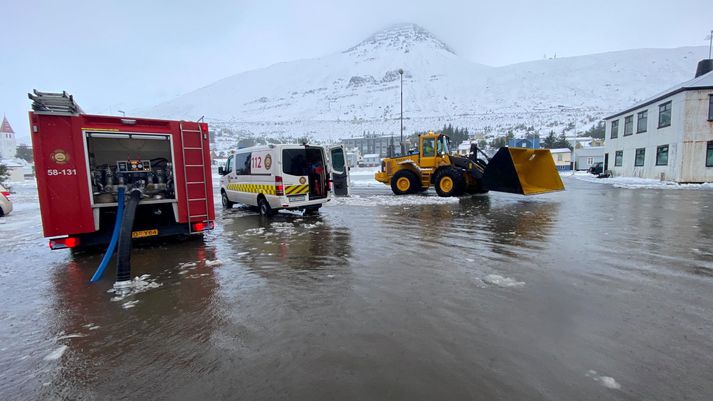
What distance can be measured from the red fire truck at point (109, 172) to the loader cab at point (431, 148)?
10.3 m

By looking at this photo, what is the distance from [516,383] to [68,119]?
7294 mm

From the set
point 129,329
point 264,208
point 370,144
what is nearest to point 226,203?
point 264,208

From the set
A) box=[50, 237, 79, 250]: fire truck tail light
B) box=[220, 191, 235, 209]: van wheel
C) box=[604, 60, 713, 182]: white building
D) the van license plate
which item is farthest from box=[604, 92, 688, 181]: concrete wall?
box=[50, 237, 79, 250]: fire truck tail light

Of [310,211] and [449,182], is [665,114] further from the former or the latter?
[310,211]

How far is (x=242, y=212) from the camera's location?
11.8 metres

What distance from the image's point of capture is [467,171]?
575 inches

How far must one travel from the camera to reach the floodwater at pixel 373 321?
8.39 feet

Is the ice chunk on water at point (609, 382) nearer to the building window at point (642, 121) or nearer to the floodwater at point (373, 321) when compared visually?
the floodwater at point (373, 321)

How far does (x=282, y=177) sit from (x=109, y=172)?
3.81 m

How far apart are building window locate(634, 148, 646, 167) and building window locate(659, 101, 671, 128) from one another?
261cm

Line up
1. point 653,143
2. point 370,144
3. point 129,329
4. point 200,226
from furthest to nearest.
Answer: point 370,144 → point 653,143 → point 200,226 → point 129,329

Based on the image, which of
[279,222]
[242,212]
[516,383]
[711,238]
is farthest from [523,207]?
[516,383]

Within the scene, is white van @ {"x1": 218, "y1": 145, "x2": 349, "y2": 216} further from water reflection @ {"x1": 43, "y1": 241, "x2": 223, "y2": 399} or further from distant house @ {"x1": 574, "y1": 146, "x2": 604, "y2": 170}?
distant house @ {"x1": 574, "y1": 146, "x2": 604, "y2": 170}

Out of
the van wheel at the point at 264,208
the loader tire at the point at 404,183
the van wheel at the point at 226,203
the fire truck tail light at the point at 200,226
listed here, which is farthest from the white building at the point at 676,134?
the fire truck tail light at the point at 200,226
